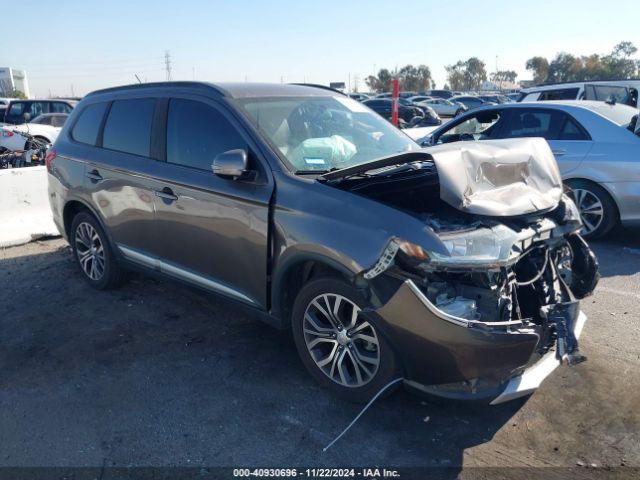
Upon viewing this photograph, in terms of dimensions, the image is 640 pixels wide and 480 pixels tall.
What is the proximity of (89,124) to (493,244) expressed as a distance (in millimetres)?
4049

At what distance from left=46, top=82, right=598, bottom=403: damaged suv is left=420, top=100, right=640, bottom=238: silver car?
116 inches

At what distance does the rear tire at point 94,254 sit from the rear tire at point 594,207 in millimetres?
5118

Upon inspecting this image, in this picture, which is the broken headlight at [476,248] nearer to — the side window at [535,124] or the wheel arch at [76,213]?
the wheel arch at [76,213]

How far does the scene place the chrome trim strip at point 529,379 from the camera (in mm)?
2934

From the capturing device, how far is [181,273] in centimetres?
439

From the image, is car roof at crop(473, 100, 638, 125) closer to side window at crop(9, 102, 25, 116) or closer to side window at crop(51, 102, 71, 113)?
side window at crop(51, 102, 71, 113)

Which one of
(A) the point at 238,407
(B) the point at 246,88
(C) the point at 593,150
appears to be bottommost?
(A) the point at 238,407

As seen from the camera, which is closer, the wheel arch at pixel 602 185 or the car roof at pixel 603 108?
the wheel arch at pixel 602 185

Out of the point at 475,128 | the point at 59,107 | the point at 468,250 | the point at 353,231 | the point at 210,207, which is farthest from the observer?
the point at 59,107

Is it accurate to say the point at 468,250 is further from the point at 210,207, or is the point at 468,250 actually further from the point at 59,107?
the point at 59,107

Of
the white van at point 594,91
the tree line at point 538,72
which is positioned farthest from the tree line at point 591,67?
the white van at point 594,91

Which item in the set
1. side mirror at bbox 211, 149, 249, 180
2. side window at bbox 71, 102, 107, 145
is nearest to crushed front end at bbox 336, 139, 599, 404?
side mirror at bbox 211, 149, 249, 180

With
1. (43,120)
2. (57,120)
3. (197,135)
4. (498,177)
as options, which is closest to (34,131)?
(43,120)

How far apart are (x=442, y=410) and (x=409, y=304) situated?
933 millimetres
